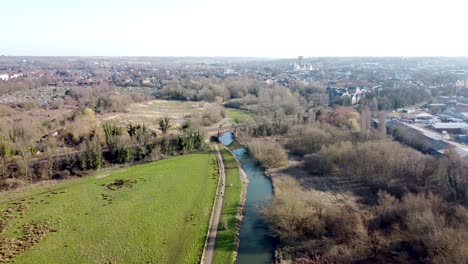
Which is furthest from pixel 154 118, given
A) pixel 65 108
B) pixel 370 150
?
pixel 370 150

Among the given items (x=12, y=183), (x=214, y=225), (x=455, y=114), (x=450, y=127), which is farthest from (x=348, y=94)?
(x=12, y=183)

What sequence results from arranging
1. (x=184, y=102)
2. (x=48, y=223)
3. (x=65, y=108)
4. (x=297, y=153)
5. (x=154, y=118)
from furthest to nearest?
(x=184, y=102) < (x=65, y=108) < (x=154, y=118) < (x=297, y=153) < (x=48, y=223)

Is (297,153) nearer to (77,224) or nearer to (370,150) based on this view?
(370,150)

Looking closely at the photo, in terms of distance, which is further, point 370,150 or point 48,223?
point 370,150

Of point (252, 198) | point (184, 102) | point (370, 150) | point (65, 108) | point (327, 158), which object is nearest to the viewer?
point (252, 198)

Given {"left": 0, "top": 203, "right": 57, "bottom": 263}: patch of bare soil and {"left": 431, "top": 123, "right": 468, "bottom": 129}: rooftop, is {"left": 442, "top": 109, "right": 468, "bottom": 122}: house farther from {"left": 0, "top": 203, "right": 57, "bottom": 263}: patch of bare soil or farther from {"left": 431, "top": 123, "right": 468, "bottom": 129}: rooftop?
{"left": 0, "top": 203, "right": 57, "bottom": 263}: patch of bare soil

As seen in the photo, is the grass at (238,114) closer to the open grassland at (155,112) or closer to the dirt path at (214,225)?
the open grassland at (155,112)
